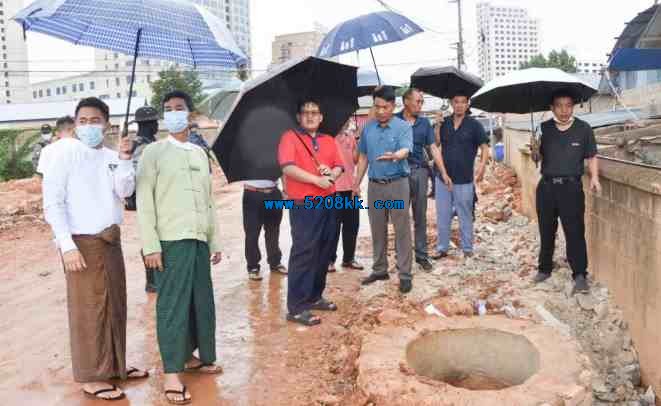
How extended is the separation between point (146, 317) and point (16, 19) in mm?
2548

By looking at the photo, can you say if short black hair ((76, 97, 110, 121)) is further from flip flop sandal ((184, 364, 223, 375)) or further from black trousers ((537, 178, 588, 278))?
black trousers ((537, 178, 588, 278))

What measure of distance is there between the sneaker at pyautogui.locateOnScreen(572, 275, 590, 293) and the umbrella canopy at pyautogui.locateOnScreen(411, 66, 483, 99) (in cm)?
222

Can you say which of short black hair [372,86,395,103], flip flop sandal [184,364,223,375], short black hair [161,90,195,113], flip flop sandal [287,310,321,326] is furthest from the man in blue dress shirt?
flip flop sandal [184,364,223,375]

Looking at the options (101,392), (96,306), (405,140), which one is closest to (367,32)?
(405,140)

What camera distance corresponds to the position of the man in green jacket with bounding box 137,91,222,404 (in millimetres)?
3283

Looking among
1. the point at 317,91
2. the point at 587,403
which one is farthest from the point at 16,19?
the point at 587,403

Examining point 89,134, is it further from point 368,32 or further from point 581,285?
point 581,285

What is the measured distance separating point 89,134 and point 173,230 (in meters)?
0.70

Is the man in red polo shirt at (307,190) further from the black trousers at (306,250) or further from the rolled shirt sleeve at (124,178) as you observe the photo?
the rolled shirt sleeve at (124,178)

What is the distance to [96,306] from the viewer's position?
3.28 metres

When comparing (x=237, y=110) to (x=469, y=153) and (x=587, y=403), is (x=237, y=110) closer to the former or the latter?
(x=469, y=153)

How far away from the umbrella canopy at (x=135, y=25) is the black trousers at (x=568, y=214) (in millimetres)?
2820

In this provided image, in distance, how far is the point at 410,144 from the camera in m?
4.81

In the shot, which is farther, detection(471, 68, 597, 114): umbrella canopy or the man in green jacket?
detection(471, 68, 597, 114): umbrella canopy
